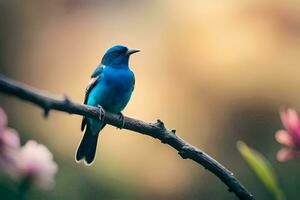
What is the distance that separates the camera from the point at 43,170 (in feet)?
2.55

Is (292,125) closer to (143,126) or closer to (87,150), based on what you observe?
(143,126)

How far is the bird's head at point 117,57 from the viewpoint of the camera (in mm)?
1958

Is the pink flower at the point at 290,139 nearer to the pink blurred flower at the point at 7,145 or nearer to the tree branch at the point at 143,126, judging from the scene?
the tree branch at the point at 143,126

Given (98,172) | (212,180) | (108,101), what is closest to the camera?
(108,101)

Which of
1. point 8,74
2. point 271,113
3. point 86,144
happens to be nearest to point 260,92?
point 271,113

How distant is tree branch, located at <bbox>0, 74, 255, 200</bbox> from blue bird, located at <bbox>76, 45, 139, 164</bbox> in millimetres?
677

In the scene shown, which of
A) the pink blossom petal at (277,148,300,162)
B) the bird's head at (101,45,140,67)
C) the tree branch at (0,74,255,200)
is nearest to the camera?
the tree branch at (0,74,255,200)

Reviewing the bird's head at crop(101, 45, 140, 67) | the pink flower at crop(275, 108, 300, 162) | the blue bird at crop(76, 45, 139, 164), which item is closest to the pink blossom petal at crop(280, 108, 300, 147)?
the pink flower at crop(275, 108, 300, 162)

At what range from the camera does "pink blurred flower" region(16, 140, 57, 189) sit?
2.31ft

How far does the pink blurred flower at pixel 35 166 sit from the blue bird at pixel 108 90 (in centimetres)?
96

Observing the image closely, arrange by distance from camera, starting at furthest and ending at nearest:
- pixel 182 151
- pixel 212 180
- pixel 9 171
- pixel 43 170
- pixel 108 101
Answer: pixel 212 180 < pixel 108 101 < pixel 182 151 < pixel 43 170 < pixel 9 171

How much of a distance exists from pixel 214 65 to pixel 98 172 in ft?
2.65

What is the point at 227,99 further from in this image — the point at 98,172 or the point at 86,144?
the point at 86,144

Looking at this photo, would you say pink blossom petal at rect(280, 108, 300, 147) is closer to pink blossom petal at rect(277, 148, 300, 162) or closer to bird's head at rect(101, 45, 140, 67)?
pink blossom petal at rect(277, 148, 300, 162)
